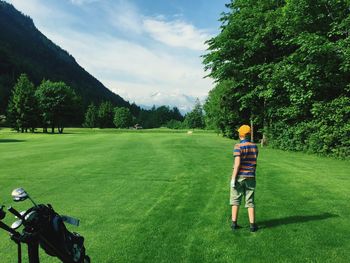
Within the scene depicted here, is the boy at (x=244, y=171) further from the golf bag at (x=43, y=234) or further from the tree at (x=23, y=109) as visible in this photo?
the tree at (x=23, y=109)

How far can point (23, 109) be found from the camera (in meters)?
74.1

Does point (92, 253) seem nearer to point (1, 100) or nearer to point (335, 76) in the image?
point (335, 76)

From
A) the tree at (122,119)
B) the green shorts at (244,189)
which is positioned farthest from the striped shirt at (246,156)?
the tree at (122,119)

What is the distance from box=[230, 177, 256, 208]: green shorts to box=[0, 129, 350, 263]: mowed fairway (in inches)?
28.5

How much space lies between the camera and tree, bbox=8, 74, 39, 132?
74125 mm

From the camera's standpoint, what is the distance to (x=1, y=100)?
458 ft

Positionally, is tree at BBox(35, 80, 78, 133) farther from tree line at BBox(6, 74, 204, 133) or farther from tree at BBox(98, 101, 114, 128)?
tree at BBox(98, 101, 114, 128)

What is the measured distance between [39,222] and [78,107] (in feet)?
290

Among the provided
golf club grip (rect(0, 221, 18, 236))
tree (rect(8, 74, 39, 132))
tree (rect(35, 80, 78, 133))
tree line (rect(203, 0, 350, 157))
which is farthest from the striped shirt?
tree (rect(35, 80, 78, 133))

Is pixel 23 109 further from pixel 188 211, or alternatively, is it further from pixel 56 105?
pixel 188 211

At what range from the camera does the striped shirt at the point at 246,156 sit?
778cm

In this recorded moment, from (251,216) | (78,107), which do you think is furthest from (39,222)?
(78,107)

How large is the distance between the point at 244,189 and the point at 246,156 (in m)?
0.86

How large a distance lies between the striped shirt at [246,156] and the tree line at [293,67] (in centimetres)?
1578
